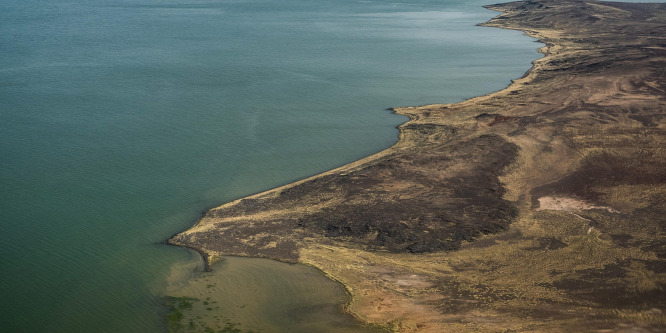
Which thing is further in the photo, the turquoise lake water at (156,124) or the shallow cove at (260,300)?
the turquoise lake water at (156,124)

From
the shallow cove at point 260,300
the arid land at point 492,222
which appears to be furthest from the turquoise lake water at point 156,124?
the arid land at point 492,222

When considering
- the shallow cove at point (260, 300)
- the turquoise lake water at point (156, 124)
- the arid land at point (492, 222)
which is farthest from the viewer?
the turquoise lake water at point (156, 124)

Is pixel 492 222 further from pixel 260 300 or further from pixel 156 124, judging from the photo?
pixel 156 124

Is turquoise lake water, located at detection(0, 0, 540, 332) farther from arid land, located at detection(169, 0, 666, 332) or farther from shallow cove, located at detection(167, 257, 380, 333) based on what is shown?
arid land, located at detection(169, 0, 666, 332)

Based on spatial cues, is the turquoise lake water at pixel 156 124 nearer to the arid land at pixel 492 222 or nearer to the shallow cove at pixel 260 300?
the shallow cove at pixel 260 300

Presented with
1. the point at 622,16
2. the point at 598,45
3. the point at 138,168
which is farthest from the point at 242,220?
the point at 622,16

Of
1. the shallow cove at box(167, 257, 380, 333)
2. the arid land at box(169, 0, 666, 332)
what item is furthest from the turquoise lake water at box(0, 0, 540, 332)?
the arid land at box(169, 0, 666, 332)

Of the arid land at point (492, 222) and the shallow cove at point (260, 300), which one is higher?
the arid land at point (492, 222)

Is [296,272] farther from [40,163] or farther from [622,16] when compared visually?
[622,16]
